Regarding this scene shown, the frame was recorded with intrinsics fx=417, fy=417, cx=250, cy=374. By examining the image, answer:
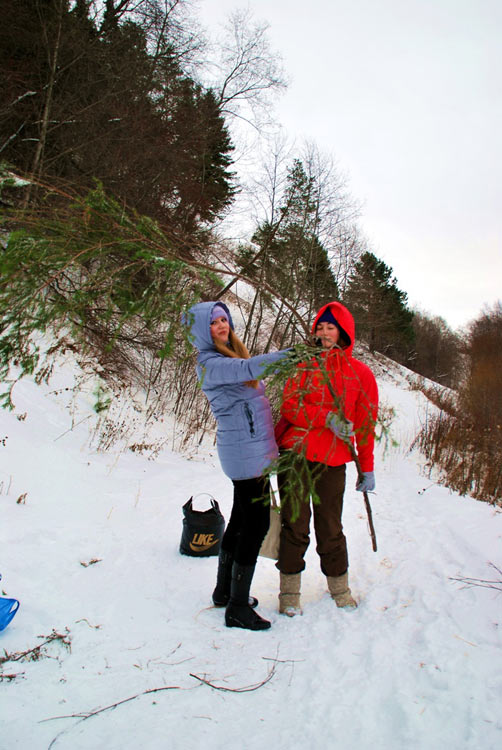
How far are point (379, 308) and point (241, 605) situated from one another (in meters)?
16.9

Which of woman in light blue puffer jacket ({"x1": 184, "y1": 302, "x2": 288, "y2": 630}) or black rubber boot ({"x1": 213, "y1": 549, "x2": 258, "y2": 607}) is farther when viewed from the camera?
black rubber boot ({"x1": 213, "y1": 549, "x2": 258, "y2": 607})

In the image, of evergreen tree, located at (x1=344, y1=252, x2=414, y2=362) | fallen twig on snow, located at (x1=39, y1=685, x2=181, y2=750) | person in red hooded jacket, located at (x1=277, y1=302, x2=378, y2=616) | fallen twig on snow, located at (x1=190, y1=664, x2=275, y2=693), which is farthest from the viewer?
evergreen tree, located at (x1=344, y1=252, x2=414, y2=362)

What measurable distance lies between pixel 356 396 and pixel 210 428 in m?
6.51

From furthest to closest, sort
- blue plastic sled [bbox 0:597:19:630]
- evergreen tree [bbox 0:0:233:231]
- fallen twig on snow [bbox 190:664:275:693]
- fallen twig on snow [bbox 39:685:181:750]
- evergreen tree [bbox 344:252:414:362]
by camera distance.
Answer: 1. evergreen tree [bbox 344:252:414:362]
2. evergreen tree [bbox 0:0:233:231]
3. blue plastic sled [bbox 0:597:19:630]
4. fallen twig on snow [bbox 190:664:275:693]
5. fallen twig on snow [bbox 39:685:181:750]

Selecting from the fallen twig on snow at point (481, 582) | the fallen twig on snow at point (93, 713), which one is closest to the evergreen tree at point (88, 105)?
the fallen twig on snow at point (93, 713)

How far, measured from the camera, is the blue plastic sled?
2.24 m

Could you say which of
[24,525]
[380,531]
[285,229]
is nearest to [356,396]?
[380,531]

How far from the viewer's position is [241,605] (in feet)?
8.45

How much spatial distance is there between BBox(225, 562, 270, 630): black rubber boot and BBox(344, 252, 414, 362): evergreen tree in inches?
473

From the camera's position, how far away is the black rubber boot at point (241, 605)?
2.55 m

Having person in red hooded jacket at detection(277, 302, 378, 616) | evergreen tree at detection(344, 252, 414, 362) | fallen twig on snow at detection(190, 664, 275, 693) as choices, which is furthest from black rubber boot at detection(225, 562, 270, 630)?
evergreen tree at detection(344, 252, 414, 362)

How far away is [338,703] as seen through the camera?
6.48ft

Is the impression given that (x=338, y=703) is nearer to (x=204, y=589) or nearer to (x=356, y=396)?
(x=204, y=589)

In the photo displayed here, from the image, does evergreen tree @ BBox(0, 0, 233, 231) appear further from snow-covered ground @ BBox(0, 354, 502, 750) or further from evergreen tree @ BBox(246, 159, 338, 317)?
snow-covered ground @ BBox(0, 354, 502, 750)
